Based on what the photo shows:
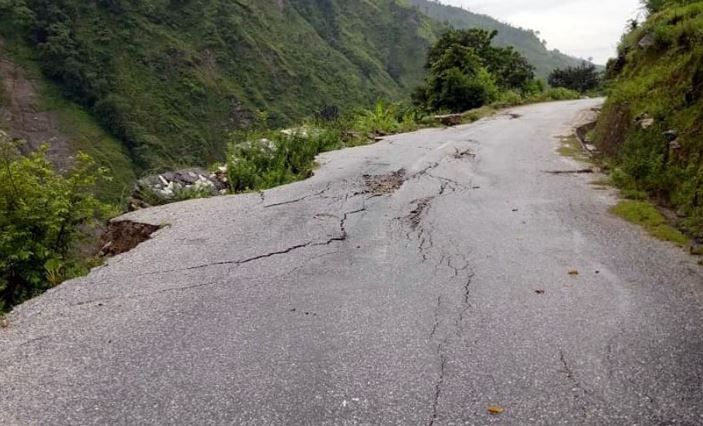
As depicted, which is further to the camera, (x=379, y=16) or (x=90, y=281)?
(x=379, y=16)

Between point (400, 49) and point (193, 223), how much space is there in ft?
452

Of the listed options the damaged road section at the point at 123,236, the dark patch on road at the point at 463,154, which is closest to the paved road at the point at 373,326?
the damaged road section at the point at 123,236

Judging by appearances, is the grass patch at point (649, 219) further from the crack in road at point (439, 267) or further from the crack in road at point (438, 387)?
the crack in road at point (438, 387)

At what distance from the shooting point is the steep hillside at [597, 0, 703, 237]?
638cm

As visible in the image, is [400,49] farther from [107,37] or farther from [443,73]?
[443,73]

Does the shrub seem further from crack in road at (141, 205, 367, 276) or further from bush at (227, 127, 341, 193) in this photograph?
crack in road at (141, 205, 367, 276)

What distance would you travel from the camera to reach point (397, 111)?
20812 millimetres

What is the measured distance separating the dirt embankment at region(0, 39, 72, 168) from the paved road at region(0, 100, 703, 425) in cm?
7079

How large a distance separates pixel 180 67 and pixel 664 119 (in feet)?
295

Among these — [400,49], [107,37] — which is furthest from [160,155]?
[400,49]

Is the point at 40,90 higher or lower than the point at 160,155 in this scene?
higher

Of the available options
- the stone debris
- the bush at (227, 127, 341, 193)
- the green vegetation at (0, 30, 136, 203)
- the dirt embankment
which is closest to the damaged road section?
the stone debris

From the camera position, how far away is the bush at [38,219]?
5.28 meters

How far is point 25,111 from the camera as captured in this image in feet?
238
